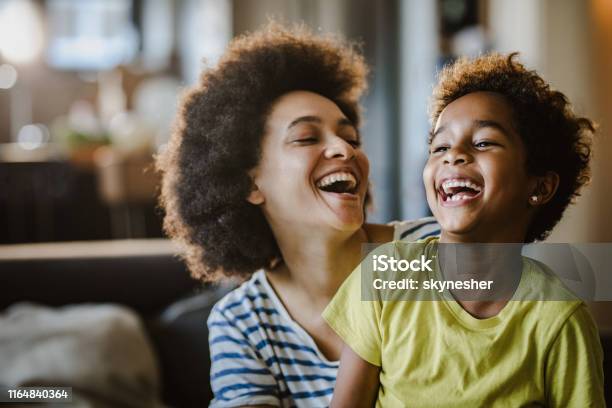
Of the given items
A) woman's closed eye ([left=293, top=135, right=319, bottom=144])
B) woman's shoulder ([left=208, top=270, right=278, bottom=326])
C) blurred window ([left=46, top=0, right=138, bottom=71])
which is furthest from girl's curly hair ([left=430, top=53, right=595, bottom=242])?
blurred window ([left=46, top=0, right=138, bottom=71])

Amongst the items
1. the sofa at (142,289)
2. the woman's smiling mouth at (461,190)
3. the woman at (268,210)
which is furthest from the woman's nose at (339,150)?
the sofa at (142,289)

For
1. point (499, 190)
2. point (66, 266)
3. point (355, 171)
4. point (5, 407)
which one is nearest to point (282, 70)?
point (355, 171)

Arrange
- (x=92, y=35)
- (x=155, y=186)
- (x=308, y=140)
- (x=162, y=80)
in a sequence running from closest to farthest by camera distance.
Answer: (x=308, y=140) < (x=155, y=186) < (x=162, y=80) < (x=92, y=35)

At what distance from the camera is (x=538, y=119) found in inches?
13.3

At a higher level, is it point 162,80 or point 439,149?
point 162,80

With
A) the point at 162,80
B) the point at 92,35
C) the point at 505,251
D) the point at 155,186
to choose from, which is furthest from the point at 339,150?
the point at 92,35

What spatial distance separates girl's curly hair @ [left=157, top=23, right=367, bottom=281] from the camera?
47 centimetres

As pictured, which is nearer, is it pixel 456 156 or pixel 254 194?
pixel 456 156

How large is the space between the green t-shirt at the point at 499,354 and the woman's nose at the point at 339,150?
91 millimetres

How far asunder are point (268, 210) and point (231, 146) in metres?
0.05

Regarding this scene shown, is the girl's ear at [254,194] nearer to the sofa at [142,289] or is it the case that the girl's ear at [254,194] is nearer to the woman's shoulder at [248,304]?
the woman's shoulder at [248,304]

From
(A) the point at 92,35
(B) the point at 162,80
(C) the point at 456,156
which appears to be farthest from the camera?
(A) the point at 92,35

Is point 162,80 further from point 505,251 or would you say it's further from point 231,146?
point 505,251

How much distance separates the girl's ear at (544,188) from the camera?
0.34 metres
